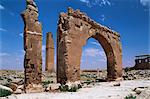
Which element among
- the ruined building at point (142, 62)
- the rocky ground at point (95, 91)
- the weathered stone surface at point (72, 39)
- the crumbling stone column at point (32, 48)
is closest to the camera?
the rocky ground at point (95, 91)

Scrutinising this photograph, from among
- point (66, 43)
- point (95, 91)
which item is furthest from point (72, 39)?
point (95, 91)

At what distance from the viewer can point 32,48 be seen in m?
13.4

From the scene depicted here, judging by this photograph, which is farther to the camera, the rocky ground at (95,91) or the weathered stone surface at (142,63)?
the weathered stone surface at (142,63)

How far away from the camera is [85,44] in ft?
55.6

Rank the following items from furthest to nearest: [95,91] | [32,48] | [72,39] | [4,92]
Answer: [72,39] < [32,48] < [95,91] < [4,92]

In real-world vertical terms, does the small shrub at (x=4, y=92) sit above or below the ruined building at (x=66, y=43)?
below

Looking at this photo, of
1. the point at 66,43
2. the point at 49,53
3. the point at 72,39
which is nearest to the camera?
the point at 66,43

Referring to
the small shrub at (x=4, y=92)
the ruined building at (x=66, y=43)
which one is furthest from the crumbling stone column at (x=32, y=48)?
the small shrub at (x=4, y=92)

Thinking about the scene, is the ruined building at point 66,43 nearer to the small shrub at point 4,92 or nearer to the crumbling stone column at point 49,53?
the small shrub at point 4,92

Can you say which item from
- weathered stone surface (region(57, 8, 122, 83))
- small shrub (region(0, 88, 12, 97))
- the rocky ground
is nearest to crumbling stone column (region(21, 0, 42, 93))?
the rocky ground

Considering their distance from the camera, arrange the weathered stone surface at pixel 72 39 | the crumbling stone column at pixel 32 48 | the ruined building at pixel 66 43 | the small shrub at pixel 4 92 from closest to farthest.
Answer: the small shrub at pixel 4 92, the crumbling stone column at pixel 32 48, the ruined building at pixel 66 43, the weathered stone surface at pixel 72 39

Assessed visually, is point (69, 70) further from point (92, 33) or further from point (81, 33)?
point (92, 33)

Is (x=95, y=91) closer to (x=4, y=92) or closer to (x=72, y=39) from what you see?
(x=4, y=92)

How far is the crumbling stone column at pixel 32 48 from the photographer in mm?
13141
